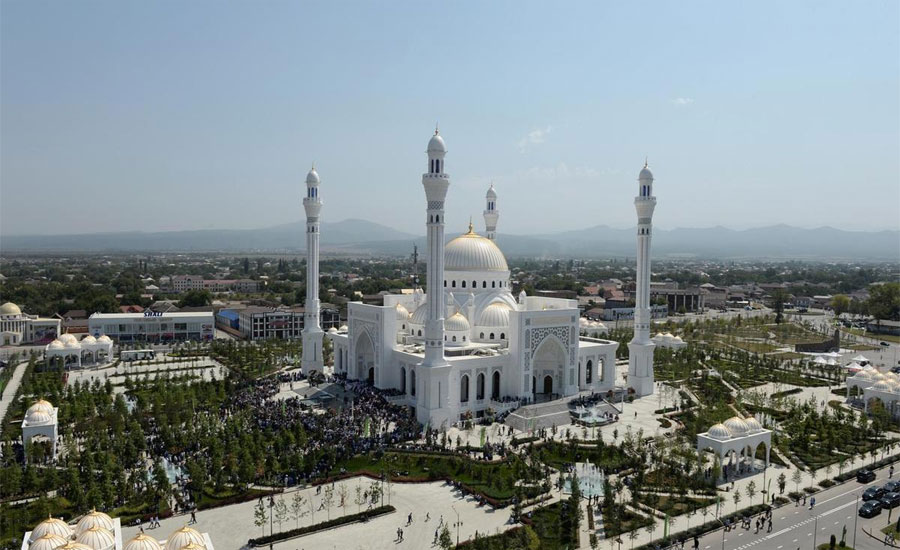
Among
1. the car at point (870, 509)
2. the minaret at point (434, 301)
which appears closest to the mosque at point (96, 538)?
the minaret at point (434, 301)

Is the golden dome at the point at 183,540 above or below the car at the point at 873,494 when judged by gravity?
above

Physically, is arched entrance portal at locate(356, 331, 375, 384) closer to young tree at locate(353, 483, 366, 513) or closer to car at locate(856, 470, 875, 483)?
young tree at locate(353, 483, 366, 513)

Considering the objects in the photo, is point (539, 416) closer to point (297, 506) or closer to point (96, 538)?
point (297, 506)

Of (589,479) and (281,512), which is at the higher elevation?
(281,512)

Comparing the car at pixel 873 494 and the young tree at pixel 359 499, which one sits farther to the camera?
the car at pixel 873 494

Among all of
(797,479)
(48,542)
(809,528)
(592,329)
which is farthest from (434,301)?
(592,329)

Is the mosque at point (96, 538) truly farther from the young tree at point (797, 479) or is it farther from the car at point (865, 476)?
the car at point (865, 476)
